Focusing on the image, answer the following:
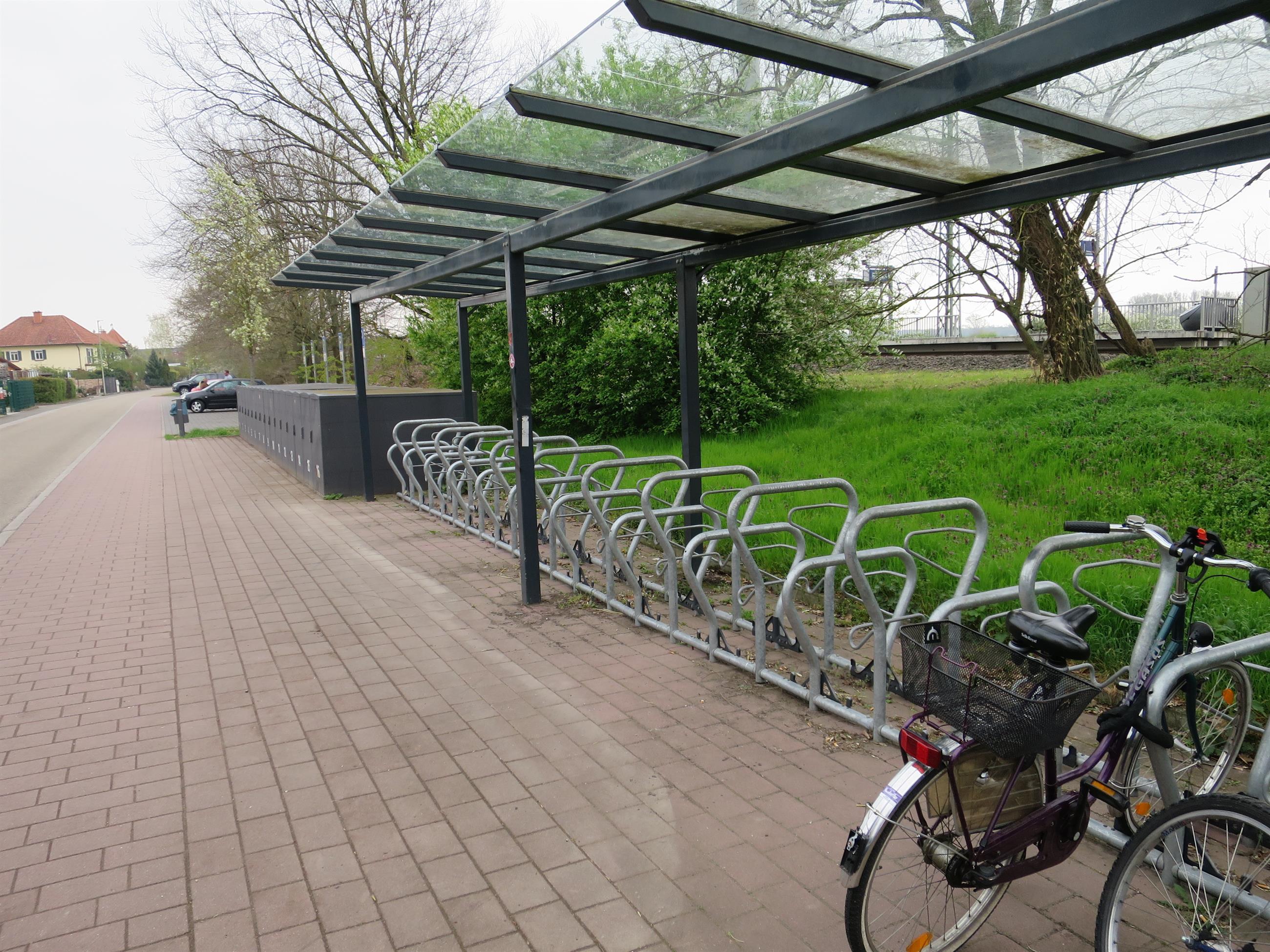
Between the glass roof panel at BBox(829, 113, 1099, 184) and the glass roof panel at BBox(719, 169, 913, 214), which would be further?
the glass roof panel at BBox(719, 169, 913, 214)

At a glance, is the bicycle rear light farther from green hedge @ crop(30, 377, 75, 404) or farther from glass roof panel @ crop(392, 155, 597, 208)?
green hedge @ crop(30, 377, 75, 404)

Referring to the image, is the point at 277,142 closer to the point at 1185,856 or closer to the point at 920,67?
the point at 920,67

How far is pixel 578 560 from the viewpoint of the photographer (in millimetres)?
6211

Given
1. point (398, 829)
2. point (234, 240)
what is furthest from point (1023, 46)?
point (234, 240)

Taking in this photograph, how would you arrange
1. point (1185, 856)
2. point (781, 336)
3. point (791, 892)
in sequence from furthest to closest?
point (781, 336)
point (791, 892)
point (1185, 856)

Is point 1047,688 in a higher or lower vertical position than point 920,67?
lower

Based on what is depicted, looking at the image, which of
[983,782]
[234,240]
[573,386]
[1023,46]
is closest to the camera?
[983,782]

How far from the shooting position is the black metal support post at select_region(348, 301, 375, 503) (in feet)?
33.0

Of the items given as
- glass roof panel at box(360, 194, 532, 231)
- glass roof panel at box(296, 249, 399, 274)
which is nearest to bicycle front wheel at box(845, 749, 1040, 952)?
glass roof panel at box(360, 194, 532, 231)

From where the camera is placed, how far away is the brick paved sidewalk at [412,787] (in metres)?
2.59

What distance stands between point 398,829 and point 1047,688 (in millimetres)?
2191

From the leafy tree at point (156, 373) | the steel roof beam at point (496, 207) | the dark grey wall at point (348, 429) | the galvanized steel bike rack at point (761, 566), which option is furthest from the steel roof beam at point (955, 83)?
the leafy tree at point (156, 373)

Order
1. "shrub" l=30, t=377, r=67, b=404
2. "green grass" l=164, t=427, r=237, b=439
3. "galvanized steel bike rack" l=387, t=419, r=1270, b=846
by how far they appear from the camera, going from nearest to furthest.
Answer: "galvanized steel bike rack" l=387, t=419, r=1270, b=846 → "green grass" l=164, t=427, r=237, b=439 → "shrub" l=30, t=377, r=67, b=404

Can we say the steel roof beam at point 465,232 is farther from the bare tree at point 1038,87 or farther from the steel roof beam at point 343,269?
the bare tree at point 1038,87
